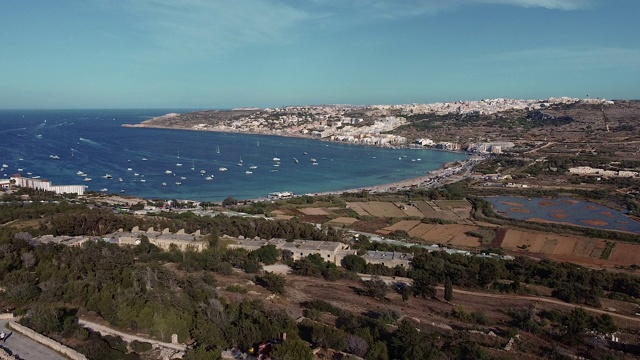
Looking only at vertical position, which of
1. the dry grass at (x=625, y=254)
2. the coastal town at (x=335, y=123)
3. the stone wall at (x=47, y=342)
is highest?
the coastal town at (x=335, y=123)

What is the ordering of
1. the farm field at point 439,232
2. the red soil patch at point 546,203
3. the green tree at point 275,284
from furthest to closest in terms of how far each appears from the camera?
the red soil patch at point 546,203 < the farm field at point 439,232 < the green tree at point 275,284

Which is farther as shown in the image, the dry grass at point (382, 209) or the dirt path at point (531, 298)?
the dry grass at point (382, 209)

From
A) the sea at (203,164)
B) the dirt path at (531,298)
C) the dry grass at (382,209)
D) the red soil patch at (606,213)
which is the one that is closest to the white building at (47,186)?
the sea at (203,164)

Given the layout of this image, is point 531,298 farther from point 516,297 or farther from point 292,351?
point 292,351

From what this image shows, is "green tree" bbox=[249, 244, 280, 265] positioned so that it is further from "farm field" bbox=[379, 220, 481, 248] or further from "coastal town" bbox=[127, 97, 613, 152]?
"coastal town" bbox=[127, 97, 613, 152]

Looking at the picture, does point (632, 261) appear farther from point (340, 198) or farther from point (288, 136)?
point (288, 136)

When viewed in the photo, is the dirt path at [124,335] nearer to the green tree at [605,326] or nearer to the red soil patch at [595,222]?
the green tree at [605,326]

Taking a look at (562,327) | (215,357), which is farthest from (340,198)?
(215,357)
